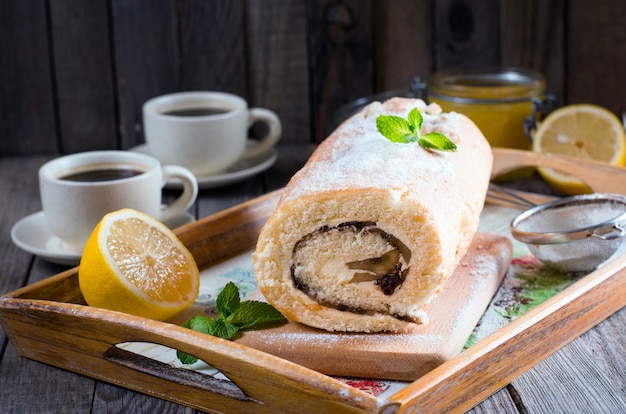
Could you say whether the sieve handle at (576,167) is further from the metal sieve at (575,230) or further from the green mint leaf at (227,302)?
the green mint leaf at (227,302)

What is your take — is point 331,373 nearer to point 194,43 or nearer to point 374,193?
point 374,193

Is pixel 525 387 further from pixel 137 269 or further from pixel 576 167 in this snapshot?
pixel 576 167

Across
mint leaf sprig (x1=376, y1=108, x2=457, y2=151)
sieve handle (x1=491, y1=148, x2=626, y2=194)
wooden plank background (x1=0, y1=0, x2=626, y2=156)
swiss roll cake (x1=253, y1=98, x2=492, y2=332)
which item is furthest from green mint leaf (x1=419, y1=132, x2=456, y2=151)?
wooden plank background (x1=0, y1=0, x2=626, y2=156)

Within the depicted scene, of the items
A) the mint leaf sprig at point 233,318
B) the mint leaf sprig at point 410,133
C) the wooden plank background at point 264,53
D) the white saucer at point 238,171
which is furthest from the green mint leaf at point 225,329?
the wooden plank background at point 264,53

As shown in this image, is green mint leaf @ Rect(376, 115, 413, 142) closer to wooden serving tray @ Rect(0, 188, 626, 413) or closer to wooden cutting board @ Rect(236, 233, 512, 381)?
wooden cutting board @ Rect(236, 233, 512, 381)

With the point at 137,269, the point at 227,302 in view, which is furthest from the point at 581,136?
the point at 137,269
